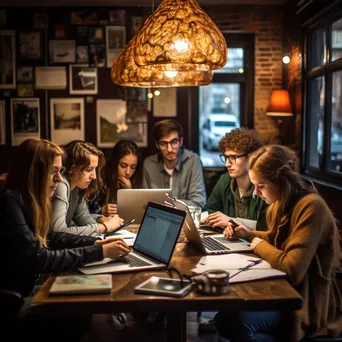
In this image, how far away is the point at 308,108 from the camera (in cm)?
554

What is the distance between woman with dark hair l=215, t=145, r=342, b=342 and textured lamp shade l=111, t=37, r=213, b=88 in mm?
858

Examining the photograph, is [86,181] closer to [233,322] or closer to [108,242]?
[108,242]

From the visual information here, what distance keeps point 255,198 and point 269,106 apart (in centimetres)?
276

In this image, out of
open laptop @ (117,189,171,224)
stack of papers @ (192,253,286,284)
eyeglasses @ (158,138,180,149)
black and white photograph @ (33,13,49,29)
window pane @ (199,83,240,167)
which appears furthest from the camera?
window pane @ (199,83,240,167)

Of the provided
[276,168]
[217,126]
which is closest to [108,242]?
[276,168]

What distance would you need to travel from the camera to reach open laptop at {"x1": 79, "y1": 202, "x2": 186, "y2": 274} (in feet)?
7.42

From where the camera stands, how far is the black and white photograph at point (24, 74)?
20.0 ft

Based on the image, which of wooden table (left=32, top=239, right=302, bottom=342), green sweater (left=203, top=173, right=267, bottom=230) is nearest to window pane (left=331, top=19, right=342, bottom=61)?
green sweater (left=203, top=173, right=267, bottom=230)

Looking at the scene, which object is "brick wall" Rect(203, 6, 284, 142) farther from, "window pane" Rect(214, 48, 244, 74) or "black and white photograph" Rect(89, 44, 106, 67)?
"black and white photograph" Rect(89, 44, 106, 67)

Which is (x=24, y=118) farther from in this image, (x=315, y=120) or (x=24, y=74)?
(x=315, y=120)

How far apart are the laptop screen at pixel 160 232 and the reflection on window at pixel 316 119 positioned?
3.25 metres

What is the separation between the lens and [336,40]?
4.89 metres

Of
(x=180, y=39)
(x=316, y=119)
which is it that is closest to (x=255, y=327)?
(x=180, y=39)

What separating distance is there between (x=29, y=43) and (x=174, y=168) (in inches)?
108
